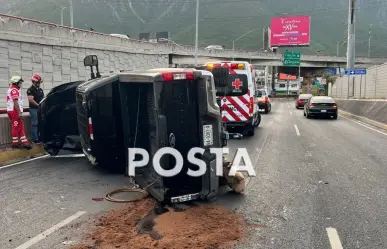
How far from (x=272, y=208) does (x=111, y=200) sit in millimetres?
2554

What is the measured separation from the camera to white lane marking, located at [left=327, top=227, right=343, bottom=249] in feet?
16.2

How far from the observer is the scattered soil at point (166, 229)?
4.97 meters

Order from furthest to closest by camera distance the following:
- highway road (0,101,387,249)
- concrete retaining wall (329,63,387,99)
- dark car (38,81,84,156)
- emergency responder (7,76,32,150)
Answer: concrete retaining wall (329,63,387,99), emergency responder (7,76,32,150), dark car (38,81,84,156), highway road (0,101,387,249)

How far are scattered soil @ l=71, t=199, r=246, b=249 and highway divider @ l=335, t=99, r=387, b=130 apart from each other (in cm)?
1497

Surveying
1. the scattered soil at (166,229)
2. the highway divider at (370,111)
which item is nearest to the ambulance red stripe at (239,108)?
the highway divider at (370,111)

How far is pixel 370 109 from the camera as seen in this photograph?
23.3 m

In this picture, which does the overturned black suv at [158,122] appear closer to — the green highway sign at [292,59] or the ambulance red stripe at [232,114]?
the ambulance red stripe at [232,114]

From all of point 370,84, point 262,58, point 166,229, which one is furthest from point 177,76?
point 262,58

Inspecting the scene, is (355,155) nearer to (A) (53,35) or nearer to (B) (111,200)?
(B) (111,200)

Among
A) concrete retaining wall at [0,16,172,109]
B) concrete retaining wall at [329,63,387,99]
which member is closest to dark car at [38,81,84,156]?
concrete retaining wall at [0,16,172,109]

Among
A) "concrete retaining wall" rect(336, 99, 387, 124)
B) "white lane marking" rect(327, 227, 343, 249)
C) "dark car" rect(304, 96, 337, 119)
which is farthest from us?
"dark car" rect(304, 96, 337, 119)

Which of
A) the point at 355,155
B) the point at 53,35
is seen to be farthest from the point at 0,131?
the point at 53,35

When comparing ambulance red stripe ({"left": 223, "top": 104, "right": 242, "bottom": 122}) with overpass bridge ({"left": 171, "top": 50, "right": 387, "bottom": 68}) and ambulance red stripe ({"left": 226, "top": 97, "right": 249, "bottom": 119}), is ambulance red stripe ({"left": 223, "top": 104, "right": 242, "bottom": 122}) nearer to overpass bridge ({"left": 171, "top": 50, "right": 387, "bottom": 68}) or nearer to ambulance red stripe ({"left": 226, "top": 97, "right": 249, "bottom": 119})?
ambulance red stripe ({"left": 226, "top": 97, "right": 249, "bottom": 119})

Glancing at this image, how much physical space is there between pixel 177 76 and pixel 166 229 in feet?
7.04
